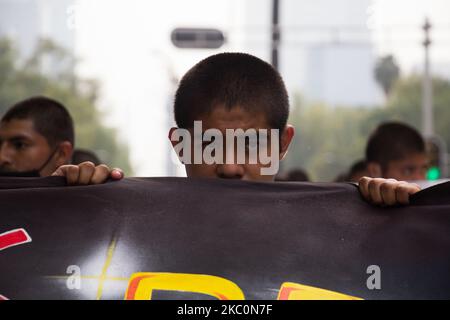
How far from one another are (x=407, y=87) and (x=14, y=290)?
42.5ft

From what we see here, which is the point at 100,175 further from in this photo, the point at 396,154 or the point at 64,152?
the point at 396,154

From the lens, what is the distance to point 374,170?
16.3 ft

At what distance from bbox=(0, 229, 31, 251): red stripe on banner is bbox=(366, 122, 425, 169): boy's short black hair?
136 inches

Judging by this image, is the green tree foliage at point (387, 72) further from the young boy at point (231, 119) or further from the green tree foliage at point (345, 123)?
the young boy at point (231, 119)

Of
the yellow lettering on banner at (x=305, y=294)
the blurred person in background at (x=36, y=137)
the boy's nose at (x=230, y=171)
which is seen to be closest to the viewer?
the yellow lettering on banner at (x=305, y=294)

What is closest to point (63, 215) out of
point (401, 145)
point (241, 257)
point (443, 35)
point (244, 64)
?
point (241, 257)

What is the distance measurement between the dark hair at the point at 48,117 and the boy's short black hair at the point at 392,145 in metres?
2.02

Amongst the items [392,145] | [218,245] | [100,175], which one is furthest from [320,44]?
[218,245]

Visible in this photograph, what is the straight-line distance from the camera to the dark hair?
3865 millimetres

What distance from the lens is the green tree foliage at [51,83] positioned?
1203 cm

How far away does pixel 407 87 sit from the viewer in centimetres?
1409

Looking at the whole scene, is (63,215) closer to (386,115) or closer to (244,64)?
(244,64)

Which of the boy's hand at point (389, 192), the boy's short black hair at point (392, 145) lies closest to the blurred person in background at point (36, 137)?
the boy's short black hair at point (392, 145)

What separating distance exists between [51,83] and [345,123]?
5.62m
